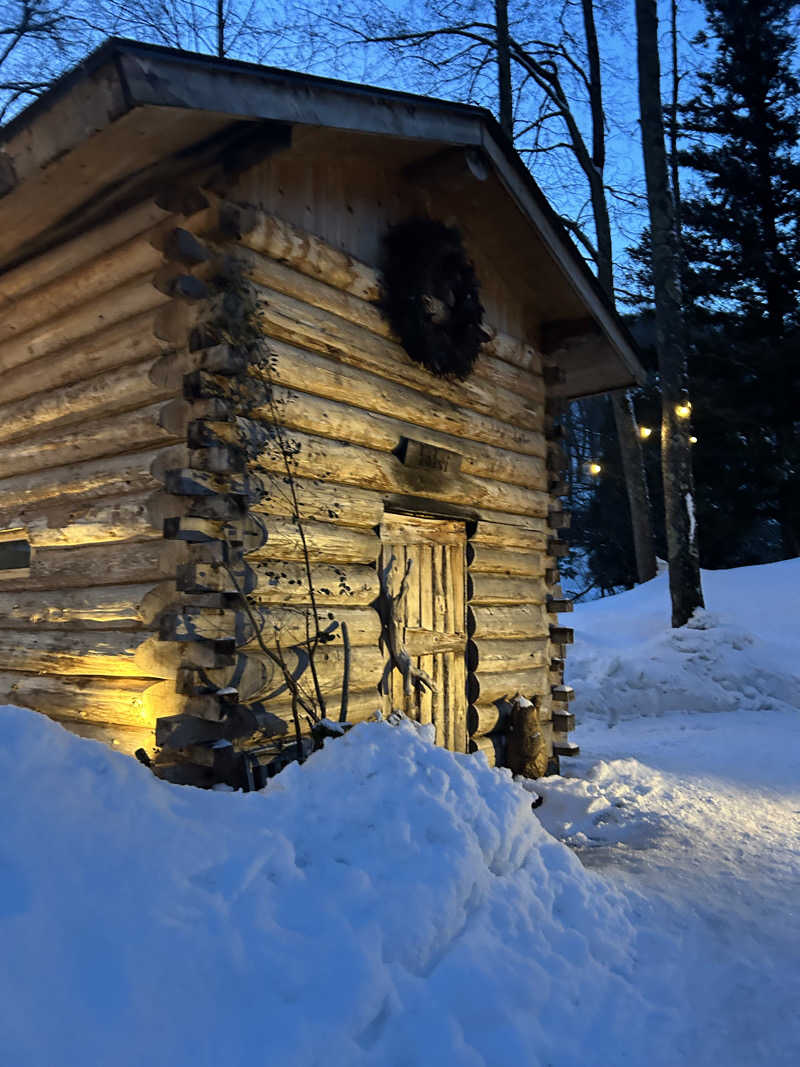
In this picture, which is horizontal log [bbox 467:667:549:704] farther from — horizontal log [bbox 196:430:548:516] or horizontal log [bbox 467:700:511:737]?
horizontal log [bbox 196:430:548:516]

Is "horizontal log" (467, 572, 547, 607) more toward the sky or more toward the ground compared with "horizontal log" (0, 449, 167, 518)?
more toward the ground

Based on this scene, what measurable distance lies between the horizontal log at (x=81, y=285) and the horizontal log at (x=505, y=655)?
161 inches

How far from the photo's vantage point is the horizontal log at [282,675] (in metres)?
4.23

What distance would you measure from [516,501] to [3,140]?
16.7 feet

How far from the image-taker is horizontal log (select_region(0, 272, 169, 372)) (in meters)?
4.87

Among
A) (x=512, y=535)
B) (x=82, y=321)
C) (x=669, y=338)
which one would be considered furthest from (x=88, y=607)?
(x=669, y=338)

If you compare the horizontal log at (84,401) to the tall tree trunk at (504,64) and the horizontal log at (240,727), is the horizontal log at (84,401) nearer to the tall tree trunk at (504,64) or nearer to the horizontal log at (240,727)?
the horizontal log at (240,727)

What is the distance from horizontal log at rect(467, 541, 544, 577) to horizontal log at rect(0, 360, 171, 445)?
321 cm

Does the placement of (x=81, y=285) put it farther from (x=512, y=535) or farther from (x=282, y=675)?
(x=512, y=535)

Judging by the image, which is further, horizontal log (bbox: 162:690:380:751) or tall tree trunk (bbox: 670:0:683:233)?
tall tree trunk (bbox: 670:0:683:233)

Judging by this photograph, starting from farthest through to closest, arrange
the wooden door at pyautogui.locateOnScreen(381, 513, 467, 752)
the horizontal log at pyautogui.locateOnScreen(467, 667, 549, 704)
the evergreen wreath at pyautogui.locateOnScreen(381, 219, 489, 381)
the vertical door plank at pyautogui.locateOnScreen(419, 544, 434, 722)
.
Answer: the horizontal log at pyautogui.locateOnScreen(467, 667, 549, 704)
the vertical door plank at pyautogui.locateOnScreen(419, 544, 434, 722)
the wooden door at pyautogui.locateOnScreen(381, 513, 467, 752)
the evergreen wreath at pyautogui.locateOnScreen(381, 219, 489, 381)

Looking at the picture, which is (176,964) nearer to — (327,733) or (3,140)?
(327,733)

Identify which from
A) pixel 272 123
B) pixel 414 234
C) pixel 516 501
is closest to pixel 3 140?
pixel 272 123

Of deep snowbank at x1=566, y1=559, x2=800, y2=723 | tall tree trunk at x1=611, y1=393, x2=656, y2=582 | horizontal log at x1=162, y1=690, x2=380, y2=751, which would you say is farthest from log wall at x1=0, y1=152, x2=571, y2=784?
tall tree trunk at x1=611, y1=393, x2=656, y2=582
